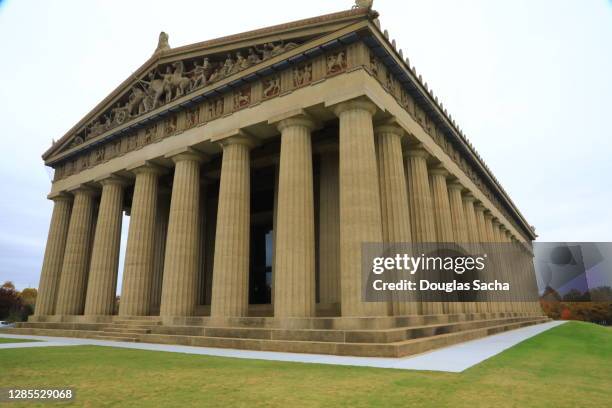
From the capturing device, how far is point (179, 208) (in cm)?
2525

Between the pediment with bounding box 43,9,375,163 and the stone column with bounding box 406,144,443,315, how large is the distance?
9782mm

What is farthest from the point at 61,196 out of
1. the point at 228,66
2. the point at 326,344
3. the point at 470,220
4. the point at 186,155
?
the point at 470,220

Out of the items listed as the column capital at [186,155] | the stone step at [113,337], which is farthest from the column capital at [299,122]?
the stone step at [113,337]

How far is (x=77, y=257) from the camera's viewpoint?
33250mm

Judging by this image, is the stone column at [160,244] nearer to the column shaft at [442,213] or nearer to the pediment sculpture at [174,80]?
the pediment sculpture at [174,80]

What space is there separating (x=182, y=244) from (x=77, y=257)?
1490 cm

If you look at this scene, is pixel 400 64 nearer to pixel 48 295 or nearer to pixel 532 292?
pixel 48 295

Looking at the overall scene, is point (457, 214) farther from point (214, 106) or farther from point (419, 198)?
point (214, 106)

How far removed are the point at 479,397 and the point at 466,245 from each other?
27.4 metres

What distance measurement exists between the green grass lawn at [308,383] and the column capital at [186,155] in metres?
16.6

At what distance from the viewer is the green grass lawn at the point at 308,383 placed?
21.4 ft

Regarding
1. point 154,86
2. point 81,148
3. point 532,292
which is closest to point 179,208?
point 154,86

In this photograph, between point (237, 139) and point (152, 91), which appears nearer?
point (237, 139)

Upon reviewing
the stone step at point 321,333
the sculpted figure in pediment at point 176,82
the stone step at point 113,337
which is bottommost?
the stone step at point 113,337
